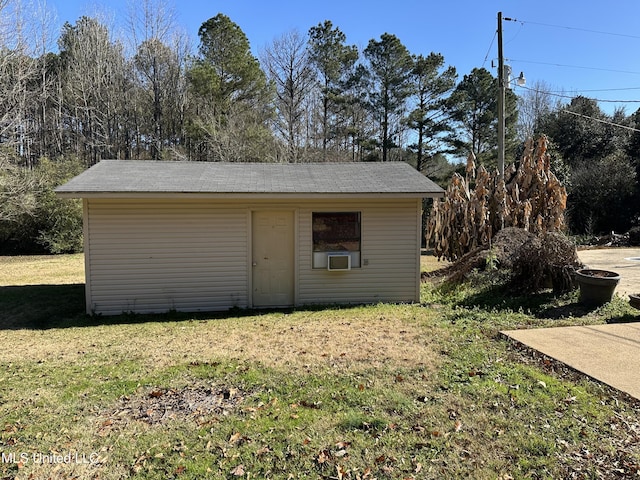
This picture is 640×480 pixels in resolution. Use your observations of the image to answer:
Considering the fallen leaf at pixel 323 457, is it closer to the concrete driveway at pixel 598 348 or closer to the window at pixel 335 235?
the concrete driveway at pixel 598 348

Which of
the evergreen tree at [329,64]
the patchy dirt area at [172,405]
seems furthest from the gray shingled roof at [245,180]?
the evergreen tree at [329,64]

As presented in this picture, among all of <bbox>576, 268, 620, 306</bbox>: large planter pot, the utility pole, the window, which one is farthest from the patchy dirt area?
the utility pole

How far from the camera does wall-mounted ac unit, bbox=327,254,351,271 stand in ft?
24.9

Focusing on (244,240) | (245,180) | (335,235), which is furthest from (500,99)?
(244,240)

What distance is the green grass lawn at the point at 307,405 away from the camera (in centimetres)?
270

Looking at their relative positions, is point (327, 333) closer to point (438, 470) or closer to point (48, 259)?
point (438, 470)

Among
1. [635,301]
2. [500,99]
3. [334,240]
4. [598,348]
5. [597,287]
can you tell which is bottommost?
[598,348]

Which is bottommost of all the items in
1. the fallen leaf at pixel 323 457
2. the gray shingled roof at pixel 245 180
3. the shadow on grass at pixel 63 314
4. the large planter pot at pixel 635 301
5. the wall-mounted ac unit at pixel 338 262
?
the fallen leaf at pixel 323 457

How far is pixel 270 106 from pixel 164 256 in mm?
16494

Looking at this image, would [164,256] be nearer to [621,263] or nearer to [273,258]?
[273,258]

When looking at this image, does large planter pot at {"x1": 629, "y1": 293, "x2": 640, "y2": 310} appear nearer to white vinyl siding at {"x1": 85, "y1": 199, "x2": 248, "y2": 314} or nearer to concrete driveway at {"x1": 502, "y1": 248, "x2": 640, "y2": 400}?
concrete driveway at {"x1": 502, "y1": 248, "x2": 640, "y2": 400}

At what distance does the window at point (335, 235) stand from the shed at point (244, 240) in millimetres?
19

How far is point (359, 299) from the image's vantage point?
7.88 metres

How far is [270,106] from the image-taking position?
21891 millimetres
